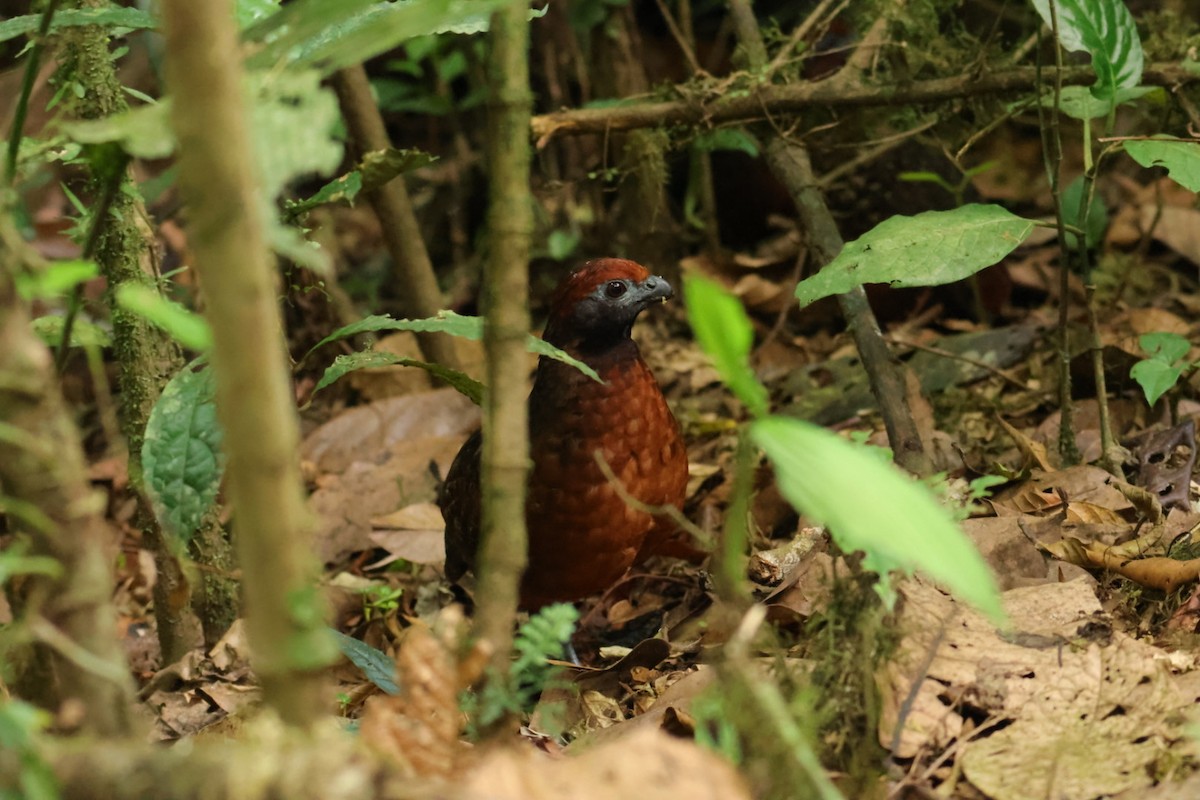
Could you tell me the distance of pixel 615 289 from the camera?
3.83 m

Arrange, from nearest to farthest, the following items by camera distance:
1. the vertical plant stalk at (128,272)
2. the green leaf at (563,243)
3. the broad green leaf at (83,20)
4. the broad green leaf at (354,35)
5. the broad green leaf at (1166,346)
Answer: the broad green leaf at (354,35)
the broad green leaf at (83,20)
the vertical plant stalk at (128,272)
the broad green leaf at (1166,346)
the green leaf at (563,243)

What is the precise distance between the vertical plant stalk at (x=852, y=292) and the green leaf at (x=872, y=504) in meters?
1.86

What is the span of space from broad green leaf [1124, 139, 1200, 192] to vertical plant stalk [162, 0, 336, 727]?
2461 mm

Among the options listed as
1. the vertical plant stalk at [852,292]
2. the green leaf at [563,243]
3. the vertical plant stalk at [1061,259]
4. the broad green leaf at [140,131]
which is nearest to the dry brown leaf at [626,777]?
the broad green leaf at [140,131]

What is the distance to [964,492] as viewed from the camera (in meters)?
3.09

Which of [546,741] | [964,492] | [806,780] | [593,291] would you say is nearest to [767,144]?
[593,291]

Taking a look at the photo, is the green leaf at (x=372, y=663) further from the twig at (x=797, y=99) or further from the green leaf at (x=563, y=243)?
the green leaf at (x=563, y=243)

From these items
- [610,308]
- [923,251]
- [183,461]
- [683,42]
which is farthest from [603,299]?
[183,461]

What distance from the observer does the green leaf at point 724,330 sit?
55.6 inches

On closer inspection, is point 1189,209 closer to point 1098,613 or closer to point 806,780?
point 1098,613

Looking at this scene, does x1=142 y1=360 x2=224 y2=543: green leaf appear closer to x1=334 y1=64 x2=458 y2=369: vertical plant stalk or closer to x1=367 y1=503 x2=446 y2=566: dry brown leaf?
x1=367 y1=503 x2=446 y2=566: dry brown leaf

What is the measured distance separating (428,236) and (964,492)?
13.5 ft

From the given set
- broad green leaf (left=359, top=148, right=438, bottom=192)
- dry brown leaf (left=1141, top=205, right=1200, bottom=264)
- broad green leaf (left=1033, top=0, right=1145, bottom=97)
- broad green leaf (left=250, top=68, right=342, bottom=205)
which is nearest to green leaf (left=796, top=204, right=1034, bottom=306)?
broad green leaf (left=1033, top=0, right=1145, bottom=97)

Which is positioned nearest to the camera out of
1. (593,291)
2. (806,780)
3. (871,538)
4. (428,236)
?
(871,538)
